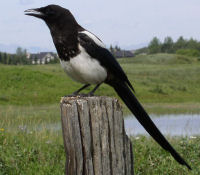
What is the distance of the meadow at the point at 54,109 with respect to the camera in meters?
3.98

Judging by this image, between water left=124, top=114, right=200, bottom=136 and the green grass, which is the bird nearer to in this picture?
water left=124, top=114, right=200, bottom=136

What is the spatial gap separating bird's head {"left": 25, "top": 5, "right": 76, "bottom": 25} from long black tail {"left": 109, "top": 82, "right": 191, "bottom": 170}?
0.80 metres

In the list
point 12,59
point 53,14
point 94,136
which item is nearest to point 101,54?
point 53,14

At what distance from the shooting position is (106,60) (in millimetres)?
3219

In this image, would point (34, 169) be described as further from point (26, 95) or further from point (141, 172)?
point (26, 95)

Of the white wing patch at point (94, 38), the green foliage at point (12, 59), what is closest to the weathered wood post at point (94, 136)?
the white wing patch at point (94, 38)

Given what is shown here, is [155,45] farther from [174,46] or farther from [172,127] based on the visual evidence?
[172,127]

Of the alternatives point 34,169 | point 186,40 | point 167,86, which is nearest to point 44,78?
point 167,86

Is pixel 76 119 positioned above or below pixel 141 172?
above

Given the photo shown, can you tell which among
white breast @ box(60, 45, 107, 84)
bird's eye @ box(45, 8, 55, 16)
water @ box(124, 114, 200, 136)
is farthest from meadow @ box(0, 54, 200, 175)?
bird's eye @ box(45, 8, 55, 16)

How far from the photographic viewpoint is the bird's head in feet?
10.4

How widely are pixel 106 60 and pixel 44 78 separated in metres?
18.3

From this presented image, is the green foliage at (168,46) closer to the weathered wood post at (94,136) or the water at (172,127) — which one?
the water at (172,127)

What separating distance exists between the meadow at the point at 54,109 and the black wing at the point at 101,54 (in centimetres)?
121
